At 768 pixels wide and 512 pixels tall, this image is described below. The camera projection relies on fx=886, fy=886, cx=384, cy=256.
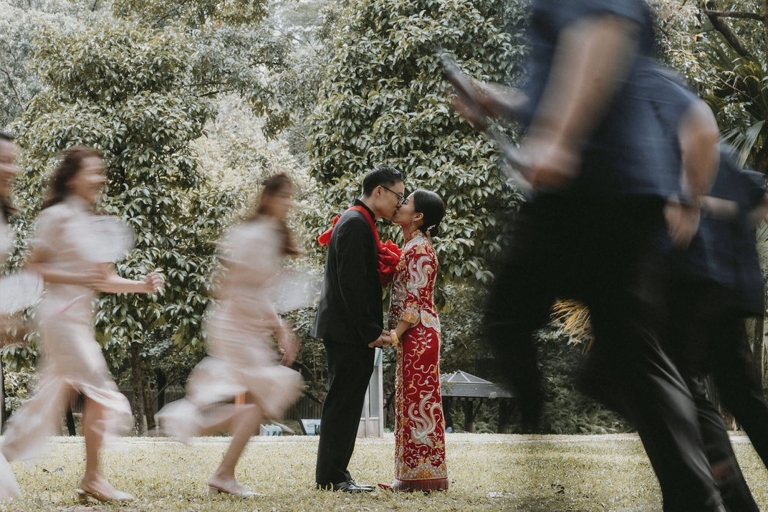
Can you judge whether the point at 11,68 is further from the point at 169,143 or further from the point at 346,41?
the point at 346,41

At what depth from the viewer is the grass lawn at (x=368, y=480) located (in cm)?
432

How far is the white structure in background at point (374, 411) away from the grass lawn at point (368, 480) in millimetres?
5148

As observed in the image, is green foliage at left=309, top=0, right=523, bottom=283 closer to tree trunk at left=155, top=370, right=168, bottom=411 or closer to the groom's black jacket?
the groom's black jacket

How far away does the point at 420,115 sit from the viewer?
12039 mm

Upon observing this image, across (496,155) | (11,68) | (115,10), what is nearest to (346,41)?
(496,155)

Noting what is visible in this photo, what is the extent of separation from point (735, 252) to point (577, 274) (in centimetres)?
107

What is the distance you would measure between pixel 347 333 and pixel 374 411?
32.8ft

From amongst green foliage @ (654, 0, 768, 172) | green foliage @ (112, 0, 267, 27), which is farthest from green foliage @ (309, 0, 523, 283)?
green foliage @ (654, 0, 768, 172)

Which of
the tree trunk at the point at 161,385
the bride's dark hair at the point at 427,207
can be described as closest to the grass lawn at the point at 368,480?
the bride's dark hair at the point at 427,207

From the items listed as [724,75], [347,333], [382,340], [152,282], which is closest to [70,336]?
[152,282]

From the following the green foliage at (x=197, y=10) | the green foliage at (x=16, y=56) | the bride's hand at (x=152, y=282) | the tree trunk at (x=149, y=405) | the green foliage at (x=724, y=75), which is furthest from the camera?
the tree trunk at (x=149, y=405)

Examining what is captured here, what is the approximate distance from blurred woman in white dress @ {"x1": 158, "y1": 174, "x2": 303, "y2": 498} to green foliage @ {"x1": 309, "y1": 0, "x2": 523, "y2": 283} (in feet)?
22.7

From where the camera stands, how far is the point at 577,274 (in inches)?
91.6

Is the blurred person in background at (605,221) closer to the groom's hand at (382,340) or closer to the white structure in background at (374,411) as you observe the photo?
the groom's hand at (382,340)
